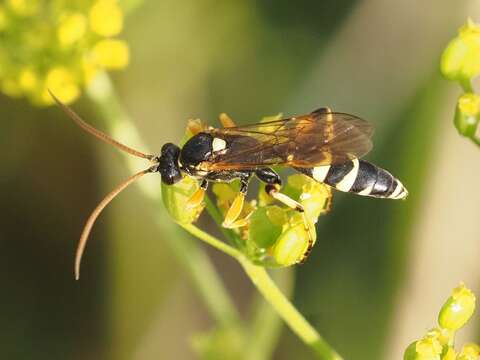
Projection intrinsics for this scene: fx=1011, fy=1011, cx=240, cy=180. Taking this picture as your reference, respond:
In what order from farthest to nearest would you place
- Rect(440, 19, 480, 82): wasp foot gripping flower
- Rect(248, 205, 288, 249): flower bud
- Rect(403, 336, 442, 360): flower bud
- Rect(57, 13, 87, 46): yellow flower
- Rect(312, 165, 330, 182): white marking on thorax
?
Rect(57, 13, 87, 46): yellow flower → Rect(312, 165, 330, 182): white marking on thorax → Rect(440, 19, 480, 82): wasp foot gripping flower → Rect(248, 205, 288, 249): flower bud → Rect(403, 336, 442, 360): flower bud

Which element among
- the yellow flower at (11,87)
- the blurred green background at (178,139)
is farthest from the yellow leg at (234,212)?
the blurred green background at (178,139)

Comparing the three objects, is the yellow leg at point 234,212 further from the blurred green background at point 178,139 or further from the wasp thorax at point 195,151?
the blurred green background at point 178,139

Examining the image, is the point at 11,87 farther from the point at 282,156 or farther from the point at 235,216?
the point at 235,216

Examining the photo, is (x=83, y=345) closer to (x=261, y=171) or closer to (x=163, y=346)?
(x=163, y=346)

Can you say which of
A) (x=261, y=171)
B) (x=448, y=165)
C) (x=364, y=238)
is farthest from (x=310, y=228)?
(x=364, y=238)

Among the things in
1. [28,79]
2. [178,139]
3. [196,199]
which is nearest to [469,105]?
[196,199]

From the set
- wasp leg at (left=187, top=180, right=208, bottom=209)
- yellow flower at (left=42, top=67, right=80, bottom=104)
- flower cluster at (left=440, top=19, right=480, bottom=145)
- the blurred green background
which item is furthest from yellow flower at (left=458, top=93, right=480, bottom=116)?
yellow flower at (left=42, top=67, right=80, bottom=104)

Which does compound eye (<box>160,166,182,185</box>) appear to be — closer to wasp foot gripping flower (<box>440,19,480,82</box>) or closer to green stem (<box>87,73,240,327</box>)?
green stem (<box>87,73,240,327</box>)
